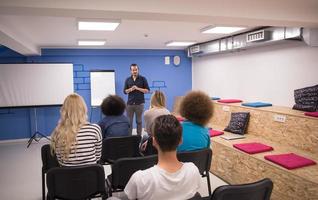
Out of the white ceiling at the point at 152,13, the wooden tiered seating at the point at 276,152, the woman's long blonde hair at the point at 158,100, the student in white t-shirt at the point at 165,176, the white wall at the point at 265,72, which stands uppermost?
the white ceiling at the point at 152,13

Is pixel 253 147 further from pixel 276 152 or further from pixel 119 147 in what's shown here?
pixel 119 147

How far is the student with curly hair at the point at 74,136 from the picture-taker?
6.37 ft

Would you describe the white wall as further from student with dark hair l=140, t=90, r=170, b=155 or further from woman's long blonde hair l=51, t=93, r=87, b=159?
woman's long blonde hair l=51, t=93, r=87, b=159

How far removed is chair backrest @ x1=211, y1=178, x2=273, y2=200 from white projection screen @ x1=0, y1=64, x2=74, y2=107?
17.0 feet

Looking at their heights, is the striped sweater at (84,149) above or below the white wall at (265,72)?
below

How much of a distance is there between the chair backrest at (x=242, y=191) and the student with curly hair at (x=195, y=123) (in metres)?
0.86

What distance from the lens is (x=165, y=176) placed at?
1.19 metres

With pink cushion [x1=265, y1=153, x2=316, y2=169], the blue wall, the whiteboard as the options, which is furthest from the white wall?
the whiteboard

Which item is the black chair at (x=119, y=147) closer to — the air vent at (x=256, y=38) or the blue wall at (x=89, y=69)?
the air vent at (x=256, y=38)

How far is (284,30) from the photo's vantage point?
3598mm

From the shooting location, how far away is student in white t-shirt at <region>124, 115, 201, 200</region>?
1.18 metres

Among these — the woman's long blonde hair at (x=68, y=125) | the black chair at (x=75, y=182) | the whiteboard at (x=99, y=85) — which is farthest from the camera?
the whiteboard at (x=99, y=85)

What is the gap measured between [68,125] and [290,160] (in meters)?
2.20

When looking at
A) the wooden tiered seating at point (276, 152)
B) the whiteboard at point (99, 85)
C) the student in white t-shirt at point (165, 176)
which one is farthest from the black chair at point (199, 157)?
the whiteboard at point (99, 85)
